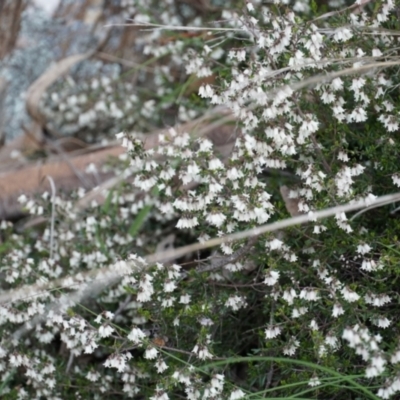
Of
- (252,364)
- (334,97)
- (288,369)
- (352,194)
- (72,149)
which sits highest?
(334,97)

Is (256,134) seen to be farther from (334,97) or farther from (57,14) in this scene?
(57,14)

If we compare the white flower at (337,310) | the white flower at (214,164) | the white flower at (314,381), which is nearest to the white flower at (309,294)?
the white flower at (337,310)

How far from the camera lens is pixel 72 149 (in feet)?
15.9

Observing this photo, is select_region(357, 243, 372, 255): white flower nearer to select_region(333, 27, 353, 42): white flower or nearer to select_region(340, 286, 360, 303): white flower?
select_region(340, 286, 360, 303): white flower

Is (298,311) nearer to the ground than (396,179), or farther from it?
nearer to the ground

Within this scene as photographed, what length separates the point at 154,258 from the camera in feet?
9.06

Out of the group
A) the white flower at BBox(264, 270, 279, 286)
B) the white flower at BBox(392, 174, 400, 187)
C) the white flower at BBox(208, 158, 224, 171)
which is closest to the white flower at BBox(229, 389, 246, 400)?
the white flower at BBox(264, 270, 279, 286)

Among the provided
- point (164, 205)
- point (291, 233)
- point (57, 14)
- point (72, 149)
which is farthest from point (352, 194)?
point (57, 14)

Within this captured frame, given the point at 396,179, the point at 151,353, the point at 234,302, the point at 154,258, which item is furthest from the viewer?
the point at 154,258

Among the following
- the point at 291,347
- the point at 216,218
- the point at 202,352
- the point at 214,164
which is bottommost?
the point at 291,347

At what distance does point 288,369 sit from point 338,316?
23 centimetres

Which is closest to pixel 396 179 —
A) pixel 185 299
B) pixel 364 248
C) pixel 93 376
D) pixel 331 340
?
pixel 364 248

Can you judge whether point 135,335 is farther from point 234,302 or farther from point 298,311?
point 298,311

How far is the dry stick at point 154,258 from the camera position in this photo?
94.2 inches
